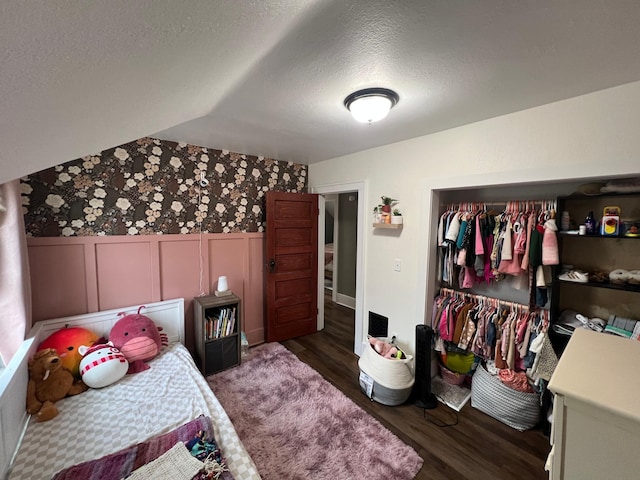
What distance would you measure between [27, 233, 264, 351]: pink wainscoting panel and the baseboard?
73.3 inches

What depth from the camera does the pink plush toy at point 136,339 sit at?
2.13 metres

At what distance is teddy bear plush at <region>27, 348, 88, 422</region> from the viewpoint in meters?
1.65

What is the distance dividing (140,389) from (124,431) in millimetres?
397

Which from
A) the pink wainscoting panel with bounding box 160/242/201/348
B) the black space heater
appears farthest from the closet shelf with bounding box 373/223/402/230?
the pink wainscoting panel with bounding box 160/242/201/348

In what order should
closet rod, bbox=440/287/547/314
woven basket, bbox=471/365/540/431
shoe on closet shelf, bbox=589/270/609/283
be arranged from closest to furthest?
shoe on closet shelf, bbox=589/270/609/283
woven basket, bbox=471/365/540/431
closet rod, bbox=440/287/547/314

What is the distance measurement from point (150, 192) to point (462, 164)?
279cm

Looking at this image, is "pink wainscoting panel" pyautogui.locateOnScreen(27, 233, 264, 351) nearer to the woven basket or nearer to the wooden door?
the wooden door

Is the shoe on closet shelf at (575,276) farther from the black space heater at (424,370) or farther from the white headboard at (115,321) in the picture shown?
the white headboard at (115,321)

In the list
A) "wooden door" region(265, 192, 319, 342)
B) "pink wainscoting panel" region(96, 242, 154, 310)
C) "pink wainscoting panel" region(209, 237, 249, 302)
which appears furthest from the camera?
"wooden door" region(265, 192, 319, 342)

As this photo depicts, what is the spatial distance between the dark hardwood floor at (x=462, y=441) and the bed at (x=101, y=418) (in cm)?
123


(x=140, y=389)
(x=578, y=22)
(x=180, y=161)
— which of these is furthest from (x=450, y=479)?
(x=180, y=161)

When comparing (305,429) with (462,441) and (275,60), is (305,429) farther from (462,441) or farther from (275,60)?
(275,60)

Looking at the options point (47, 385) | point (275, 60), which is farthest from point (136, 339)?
point (275, 60)

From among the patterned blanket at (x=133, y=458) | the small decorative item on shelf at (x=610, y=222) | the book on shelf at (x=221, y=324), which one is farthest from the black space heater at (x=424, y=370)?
the book on shelf at (x=221, y=324)
